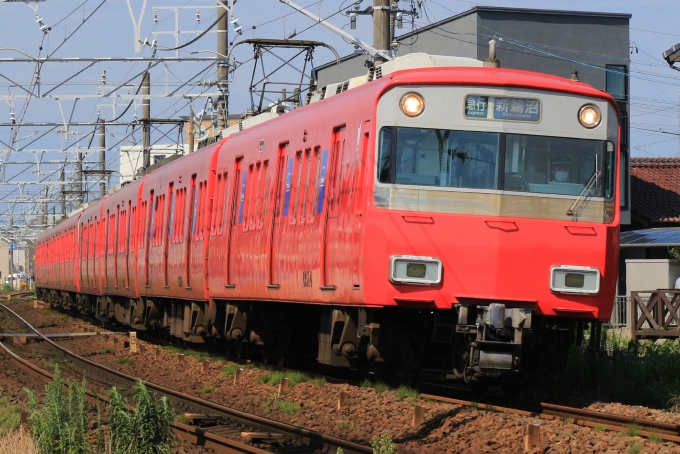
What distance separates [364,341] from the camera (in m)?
11.8

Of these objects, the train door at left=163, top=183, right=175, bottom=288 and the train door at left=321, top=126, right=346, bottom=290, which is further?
the train door at left=163, top=183, right=175, bottom=288

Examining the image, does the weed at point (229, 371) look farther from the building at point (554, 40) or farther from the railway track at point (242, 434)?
the building at point (554, 40)

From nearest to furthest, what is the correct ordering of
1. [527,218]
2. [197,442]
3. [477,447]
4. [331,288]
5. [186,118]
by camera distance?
[477,447] → [197,442] → [527,218] → [331,288] → [186,118]

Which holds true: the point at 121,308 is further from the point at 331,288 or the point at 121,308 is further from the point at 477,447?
the point at 477,447

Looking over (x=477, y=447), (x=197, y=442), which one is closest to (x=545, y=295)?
(x=477, y=447)

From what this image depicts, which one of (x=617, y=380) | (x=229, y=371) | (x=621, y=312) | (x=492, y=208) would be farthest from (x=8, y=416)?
(x=621, y=312)

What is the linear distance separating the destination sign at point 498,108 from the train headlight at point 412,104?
428 millimetres

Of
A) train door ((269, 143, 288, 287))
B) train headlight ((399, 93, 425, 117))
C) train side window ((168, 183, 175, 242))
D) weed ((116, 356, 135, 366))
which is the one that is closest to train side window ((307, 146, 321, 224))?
train door ((269, 143, 288, 287))

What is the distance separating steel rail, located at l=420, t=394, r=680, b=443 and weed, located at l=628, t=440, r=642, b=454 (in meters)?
0.29

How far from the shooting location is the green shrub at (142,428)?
8344 millimetres

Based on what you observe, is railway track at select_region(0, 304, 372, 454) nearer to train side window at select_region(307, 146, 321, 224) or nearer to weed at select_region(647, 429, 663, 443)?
weed at select_region(647, 429, 663, 443)

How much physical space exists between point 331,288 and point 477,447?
304 centimetres

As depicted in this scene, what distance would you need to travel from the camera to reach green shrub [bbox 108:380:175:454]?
8.34m

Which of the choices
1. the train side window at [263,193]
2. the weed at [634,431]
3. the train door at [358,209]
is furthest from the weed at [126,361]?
the weed at [634,431]
